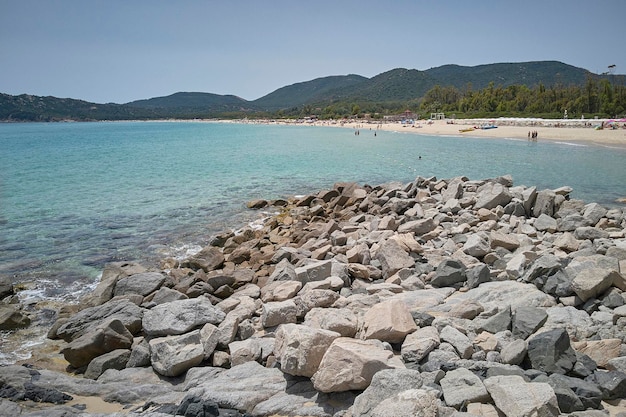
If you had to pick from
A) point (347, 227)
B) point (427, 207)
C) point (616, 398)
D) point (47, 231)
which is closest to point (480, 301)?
point (616, 398)

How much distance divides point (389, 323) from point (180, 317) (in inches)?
124

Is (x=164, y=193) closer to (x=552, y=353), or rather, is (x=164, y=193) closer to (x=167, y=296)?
(x=167, y=296)

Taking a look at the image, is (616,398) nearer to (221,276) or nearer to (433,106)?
(221,276)

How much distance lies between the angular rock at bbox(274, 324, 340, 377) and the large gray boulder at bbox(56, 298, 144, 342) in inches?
134

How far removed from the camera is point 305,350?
15.4 ft

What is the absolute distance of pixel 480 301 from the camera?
654 centimetres

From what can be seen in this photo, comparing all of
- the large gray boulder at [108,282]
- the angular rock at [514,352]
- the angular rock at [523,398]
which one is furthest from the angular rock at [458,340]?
the large gray boulder at [108,282]

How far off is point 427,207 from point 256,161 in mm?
26422

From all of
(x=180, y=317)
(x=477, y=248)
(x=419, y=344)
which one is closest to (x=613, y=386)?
(x=419, y=344)

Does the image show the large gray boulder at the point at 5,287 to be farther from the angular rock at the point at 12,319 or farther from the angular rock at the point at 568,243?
the angular rock at the point at 568,243

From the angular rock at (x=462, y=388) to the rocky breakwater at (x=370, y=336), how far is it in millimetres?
13

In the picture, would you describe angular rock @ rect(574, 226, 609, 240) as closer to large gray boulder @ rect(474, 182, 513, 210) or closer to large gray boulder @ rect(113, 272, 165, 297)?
large gray boulder @ rect(474, 182, 513, 210)

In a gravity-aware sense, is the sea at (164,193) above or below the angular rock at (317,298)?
below

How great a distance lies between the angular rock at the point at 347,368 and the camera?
14.3 ft
